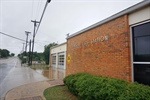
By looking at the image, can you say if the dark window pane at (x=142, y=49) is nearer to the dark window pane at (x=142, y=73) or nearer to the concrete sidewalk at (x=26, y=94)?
the dark window pane at (x=142, y=73)

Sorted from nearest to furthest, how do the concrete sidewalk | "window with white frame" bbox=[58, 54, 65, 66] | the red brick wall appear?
the red brick wall < the concrete sidewalk < "window with white frame" bbox=[58, 54, 65, 66]

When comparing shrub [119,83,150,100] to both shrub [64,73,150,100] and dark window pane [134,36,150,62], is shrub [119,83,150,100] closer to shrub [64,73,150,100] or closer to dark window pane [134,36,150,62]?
shrub [64,73,150,100]

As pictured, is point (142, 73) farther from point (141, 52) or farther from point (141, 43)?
point (141, 43)

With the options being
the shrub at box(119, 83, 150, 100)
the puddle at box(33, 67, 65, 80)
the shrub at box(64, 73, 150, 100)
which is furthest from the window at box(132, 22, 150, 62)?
the puddle at box(33, 67, 65, 80)

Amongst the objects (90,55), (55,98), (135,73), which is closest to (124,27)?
(135,73)

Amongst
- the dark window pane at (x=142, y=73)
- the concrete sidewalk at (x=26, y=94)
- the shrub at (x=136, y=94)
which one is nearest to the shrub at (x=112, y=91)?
the shrub at (x=136, y=94)

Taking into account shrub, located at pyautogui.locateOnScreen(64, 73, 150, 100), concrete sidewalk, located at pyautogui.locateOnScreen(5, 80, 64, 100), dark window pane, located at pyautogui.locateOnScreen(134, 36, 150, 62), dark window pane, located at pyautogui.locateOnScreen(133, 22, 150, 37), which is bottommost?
concrete sidewalk, located at pyautogui.locateOnScreen(5, 80, 64, 100)

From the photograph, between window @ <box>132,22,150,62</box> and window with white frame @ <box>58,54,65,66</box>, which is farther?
window with white frame @ <box>58,54,65,66</box>

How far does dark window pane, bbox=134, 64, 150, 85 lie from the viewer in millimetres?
4867

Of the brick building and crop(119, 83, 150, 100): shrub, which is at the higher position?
the brick building

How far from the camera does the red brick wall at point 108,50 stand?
5637 millimetres

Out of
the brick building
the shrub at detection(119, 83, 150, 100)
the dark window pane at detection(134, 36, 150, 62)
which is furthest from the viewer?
the brick building

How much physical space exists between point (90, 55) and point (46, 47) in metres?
28.8

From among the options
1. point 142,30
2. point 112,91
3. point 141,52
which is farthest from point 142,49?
point 112,91
